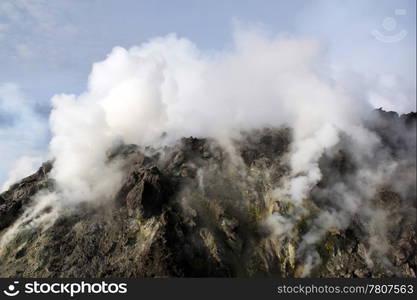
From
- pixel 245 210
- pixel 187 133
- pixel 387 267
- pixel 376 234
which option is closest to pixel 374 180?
pixel 376 234

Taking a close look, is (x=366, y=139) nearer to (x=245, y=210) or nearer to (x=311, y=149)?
(x=311, y=149)

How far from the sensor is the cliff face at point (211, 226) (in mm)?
113688

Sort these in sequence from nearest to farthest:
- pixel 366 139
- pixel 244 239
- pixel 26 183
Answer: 1. pixel 244 239
2. pixel 26 183
3. pixel 366 139

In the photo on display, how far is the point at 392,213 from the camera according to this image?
142125 mm

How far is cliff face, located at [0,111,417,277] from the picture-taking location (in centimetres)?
11369

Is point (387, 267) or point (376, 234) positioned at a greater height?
point (376, 234)

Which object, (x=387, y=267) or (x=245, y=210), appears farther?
(x=245, y=210)

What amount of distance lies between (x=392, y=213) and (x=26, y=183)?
132 metres

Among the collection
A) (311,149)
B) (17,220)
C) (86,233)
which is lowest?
(86,233)

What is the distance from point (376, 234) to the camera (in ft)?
440

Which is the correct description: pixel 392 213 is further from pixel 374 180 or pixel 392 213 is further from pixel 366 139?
pixel 366 139

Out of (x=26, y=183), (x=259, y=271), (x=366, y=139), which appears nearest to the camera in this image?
(x=259, y=271)

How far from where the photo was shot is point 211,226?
12575 centimetres

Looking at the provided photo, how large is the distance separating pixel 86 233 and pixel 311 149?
8516 centimetres
